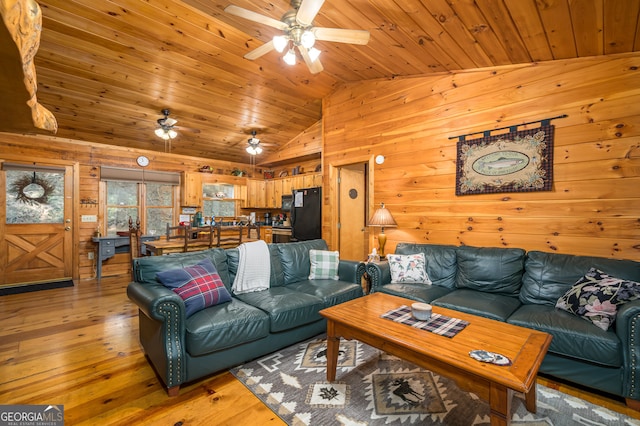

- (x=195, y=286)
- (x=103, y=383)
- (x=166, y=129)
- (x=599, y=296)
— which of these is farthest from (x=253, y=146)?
(x=599, y=296)

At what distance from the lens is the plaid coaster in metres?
1.74

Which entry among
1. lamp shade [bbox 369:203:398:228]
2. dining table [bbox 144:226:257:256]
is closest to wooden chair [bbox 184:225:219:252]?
dining table [bbox 144:226:257:256]

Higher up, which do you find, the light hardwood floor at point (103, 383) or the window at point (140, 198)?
the window at point (140, 198)

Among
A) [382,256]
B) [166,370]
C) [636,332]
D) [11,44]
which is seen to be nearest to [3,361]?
[166,370]

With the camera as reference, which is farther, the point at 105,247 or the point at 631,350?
the point at 105,247

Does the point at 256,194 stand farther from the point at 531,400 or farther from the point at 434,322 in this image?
the point at 531,400

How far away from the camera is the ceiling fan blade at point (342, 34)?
7.36 feet

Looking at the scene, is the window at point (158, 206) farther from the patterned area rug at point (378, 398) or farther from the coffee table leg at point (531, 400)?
the coffee table leg at point (531, 400)

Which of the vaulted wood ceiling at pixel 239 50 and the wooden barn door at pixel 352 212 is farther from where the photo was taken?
the wooden barn door at pixel 352 212

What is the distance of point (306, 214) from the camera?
219 inches

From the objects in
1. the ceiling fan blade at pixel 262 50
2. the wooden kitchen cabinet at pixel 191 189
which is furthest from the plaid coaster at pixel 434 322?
the wooden kitchen cabinet at pixel 191 189

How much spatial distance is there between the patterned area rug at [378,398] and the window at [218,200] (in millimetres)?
5047

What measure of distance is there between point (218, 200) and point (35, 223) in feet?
10.3

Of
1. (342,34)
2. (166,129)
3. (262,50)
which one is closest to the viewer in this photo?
(342,34)
